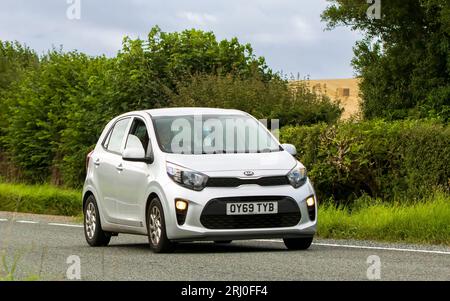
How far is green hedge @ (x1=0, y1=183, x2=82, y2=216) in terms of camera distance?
28.9 m

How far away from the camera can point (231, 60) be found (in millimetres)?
31109

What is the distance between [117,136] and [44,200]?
13776 millimetres

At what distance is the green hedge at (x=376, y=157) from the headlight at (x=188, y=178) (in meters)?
6.23

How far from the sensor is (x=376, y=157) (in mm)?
20469

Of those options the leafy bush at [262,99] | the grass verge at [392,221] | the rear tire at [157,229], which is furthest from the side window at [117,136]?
the leafy bush at [262,99]

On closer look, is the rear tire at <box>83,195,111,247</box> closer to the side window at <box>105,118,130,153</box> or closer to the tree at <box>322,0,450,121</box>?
the side window at <box>105,118,130,153</box>

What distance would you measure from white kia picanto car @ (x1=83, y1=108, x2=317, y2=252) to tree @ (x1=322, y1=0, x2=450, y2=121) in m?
20.4

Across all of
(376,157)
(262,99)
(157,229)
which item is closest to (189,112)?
(157,229)

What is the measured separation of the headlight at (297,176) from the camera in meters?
14.4

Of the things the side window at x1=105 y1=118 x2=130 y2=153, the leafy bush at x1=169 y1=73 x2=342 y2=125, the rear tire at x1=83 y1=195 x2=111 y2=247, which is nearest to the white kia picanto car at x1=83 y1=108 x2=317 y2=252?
the side window at x1=105 y1=118 x2=130 y2=153
